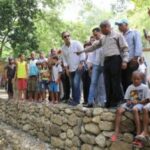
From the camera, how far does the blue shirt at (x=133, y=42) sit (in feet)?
26.5

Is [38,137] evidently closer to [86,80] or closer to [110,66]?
[86,80]

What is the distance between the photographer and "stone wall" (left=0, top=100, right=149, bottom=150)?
24.2 feet

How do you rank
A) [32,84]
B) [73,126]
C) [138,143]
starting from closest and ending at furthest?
[138,143] → [73,126] → [32,84]

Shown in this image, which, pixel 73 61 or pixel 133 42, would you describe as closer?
pixel 133 42

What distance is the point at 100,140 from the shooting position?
787 cm

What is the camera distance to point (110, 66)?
8109 millimetres

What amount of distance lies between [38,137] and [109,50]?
13.8 feet

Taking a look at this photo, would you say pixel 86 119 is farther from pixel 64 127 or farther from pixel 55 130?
pixel 55 130

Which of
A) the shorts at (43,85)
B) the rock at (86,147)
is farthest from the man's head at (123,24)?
the shorts at (43,85)

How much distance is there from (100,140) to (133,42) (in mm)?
1949

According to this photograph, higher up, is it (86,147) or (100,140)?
(100,140)

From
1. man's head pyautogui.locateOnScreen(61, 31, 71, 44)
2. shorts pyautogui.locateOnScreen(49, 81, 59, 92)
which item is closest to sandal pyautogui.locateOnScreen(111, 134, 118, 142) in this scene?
man's head pyautogui.locateOnScreen(61, 31, 71, 44)

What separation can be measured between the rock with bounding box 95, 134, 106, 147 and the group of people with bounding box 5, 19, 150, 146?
48 cm

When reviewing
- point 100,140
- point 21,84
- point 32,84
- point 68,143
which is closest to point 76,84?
point 68,143
